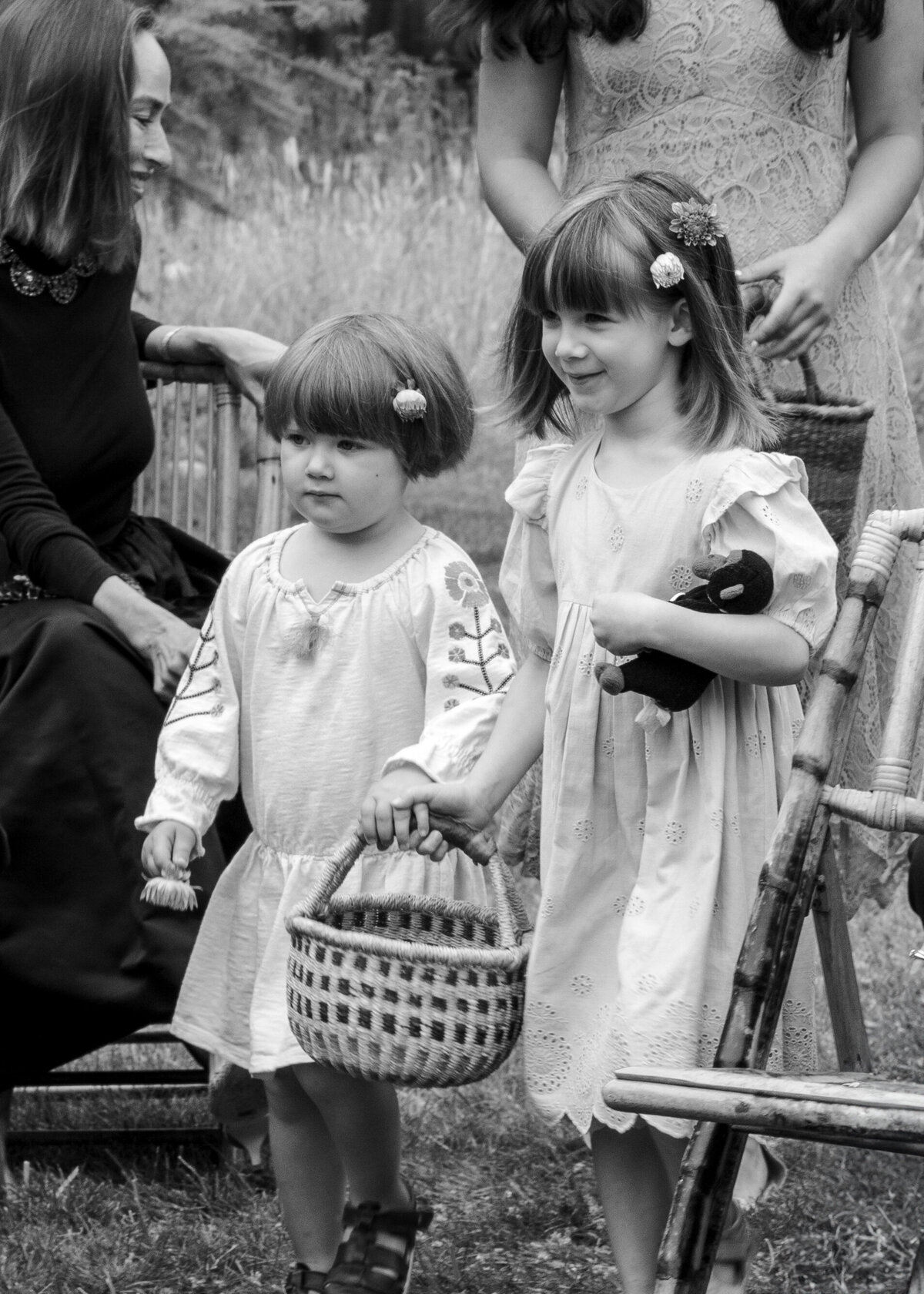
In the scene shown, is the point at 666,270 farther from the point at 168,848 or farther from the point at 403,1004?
the point at 168,848

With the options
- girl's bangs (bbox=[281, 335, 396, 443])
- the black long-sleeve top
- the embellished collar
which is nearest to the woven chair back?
A: the black long-sleeve top

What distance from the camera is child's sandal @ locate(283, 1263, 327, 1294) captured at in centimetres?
237

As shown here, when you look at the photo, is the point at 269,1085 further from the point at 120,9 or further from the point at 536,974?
the point at 120,9

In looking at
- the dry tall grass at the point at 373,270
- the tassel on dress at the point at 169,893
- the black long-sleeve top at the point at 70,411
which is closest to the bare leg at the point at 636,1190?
the tassel on dress at the point at 169,893

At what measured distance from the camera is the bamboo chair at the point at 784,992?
5.40 feet

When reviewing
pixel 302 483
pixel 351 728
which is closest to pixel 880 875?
pixel 351 728

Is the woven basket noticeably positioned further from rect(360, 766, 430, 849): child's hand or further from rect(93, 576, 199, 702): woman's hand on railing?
rect(93, 576, 199, 702): woman's hand on railing

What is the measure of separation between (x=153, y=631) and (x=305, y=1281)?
3.38 ft

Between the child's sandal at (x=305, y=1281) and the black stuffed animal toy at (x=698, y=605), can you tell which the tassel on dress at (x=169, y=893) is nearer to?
the child's sandal at (x=305, y=1281)

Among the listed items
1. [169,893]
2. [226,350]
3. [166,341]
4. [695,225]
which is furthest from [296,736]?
[166,341]

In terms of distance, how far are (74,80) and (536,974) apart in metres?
1.78

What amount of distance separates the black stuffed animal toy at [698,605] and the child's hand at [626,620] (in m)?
0.02

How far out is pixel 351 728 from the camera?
2.45 m

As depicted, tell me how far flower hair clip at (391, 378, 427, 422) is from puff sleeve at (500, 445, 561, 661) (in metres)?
0.20
